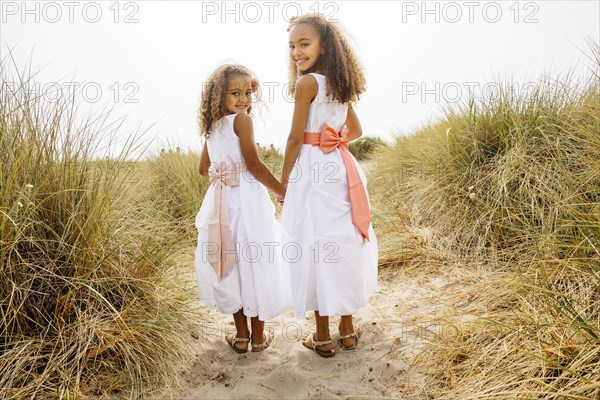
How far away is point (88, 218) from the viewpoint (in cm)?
246

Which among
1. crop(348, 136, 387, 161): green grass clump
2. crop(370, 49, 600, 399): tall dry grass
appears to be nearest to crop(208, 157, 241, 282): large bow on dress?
crop(370, 49, 600, 399): tall dry grass

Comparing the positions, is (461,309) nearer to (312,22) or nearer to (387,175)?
(312,22)

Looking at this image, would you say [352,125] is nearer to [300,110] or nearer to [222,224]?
[300,110]

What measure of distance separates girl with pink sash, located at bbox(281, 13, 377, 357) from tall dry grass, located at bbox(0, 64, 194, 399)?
29.7 inches

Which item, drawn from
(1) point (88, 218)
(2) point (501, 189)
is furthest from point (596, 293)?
(1) point (88, 218)

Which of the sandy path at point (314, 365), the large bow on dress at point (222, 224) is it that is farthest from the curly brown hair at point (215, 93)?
the sandy path at point (314, 365)

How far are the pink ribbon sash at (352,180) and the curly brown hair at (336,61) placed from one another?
0.68 ft

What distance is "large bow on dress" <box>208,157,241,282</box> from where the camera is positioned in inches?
A: 115

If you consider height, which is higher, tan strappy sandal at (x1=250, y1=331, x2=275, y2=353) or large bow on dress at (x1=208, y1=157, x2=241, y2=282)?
large bow on dress at (x1=208, y1=157, x2=241, y2=282)

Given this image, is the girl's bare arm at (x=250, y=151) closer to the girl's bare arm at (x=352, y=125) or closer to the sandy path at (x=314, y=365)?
the girl's bare arm at (x=352, y=125)

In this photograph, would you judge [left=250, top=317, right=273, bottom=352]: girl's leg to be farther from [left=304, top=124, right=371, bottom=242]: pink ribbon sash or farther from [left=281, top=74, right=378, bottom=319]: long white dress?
[left=304, top=124, right=371, bottom=242]: pink ribbon sash

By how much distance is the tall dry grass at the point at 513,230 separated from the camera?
6.81 ft

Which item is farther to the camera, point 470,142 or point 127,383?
point 470,142

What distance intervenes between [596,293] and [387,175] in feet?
13.1
